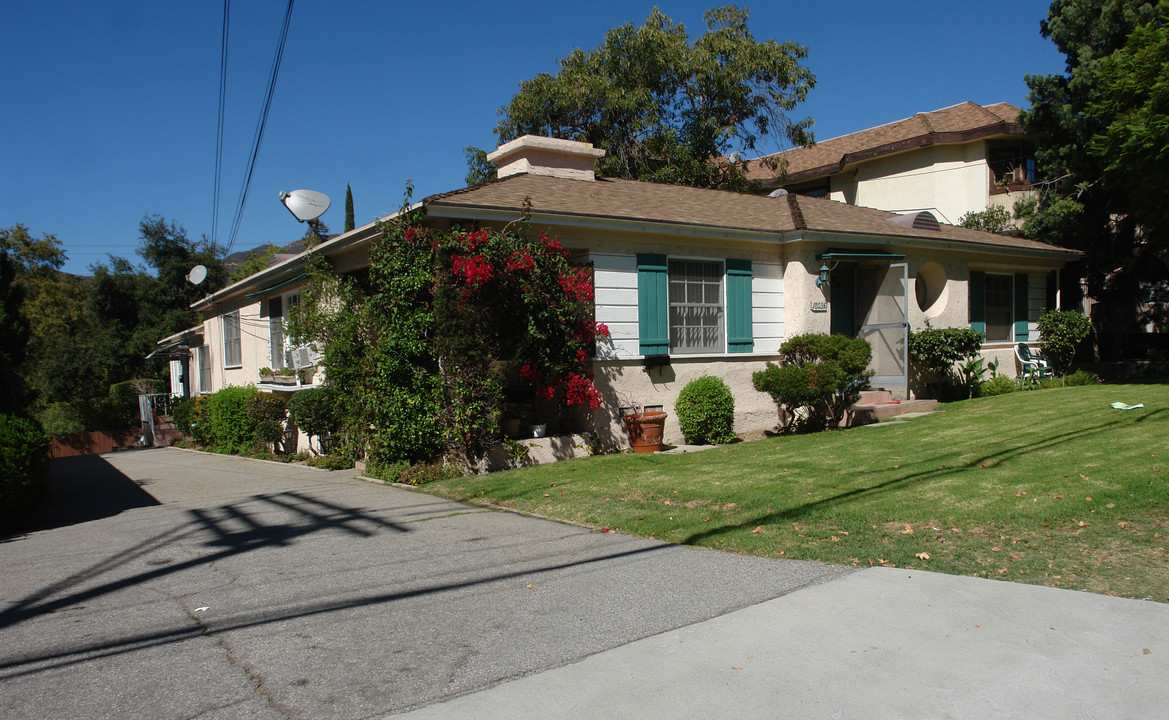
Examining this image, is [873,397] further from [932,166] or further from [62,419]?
[62,419]

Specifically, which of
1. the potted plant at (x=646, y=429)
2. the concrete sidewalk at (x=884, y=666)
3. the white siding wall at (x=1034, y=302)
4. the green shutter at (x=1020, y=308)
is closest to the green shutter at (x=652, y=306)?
the potted plant at (x=646, y=429)

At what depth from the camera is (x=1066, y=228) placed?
1855 centimetres

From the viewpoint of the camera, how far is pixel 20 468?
7.99m

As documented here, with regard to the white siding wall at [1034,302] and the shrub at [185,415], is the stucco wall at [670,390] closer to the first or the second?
the white siding wall at [1034,302]

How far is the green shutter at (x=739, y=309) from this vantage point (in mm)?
13031

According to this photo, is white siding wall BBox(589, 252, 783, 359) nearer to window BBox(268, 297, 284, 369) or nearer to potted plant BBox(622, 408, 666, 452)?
potted plant BBox(622, 408, 666, 452)

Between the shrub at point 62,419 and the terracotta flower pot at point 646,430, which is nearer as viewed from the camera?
the terracotta flower pot at point 646,430

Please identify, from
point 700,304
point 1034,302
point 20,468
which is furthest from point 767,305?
point 20,468

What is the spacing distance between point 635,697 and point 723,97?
77.7 ft

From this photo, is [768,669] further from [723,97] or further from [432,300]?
[723,97]

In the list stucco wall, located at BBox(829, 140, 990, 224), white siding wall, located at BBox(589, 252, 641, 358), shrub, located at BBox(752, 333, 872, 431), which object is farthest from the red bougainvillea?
stucco wall, located at BBox(829, 140, 990, 224)

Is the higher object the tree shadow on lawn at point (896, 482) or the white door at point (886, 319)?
the white door at point (886, 319)

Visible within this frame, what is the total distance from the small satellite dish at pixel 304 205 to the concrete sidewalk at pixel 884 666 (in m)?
13.5

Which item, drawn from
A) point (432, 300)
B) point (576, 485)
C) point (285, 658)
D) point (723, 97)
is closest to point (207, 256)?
point (723, 97)
